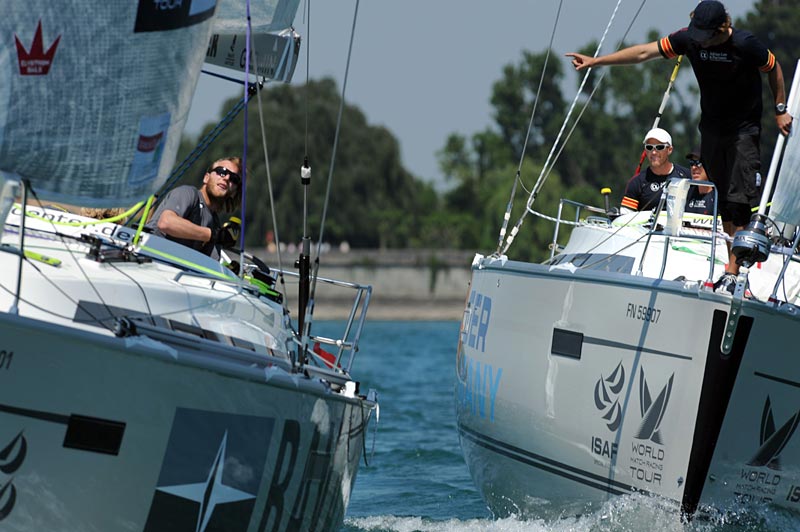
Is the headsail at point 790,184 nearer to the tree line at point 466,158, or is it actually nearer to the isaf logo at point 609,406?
the isaf logo at point 609,406

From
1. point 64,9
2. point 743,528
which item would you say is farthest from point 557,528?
point 64,9

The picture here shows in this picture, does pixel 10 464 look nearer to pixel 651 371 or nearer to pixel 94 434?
pixel 94 434

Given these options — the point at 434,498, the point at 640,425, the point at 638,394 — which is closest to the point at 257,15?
the point at 638,394

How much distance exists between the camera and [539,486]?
7.09 meters

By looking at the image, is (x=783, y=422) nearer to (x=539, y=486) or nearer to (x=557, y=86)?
(x=539, y=486)

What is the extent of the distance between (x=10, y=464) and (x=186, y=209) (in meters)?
2.31

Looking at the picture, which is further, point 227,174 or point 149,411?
point 227,174

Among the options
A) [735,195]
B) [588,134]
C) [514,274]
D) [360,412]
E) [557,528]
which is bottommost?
[557,528]

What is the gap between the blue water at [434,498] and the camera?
633 cm

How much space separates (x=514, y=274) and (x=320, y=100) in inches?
2348

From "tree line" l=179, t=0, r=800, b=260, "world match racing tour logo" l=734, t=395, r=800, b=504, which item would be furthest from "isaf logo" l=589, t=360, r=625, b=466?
"tree line" l=179, t=0, r=800, b=260

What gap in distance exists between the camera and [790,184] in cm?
632

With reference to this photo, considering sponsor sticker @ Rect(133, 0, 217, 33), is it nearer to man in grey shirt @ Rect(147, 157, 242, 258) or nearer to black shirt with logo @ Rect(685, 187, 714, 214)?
man in grey shirt @ Rect(147, 157, 242, 258)

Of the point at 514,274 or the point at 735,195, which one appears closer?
the point at 735,195
